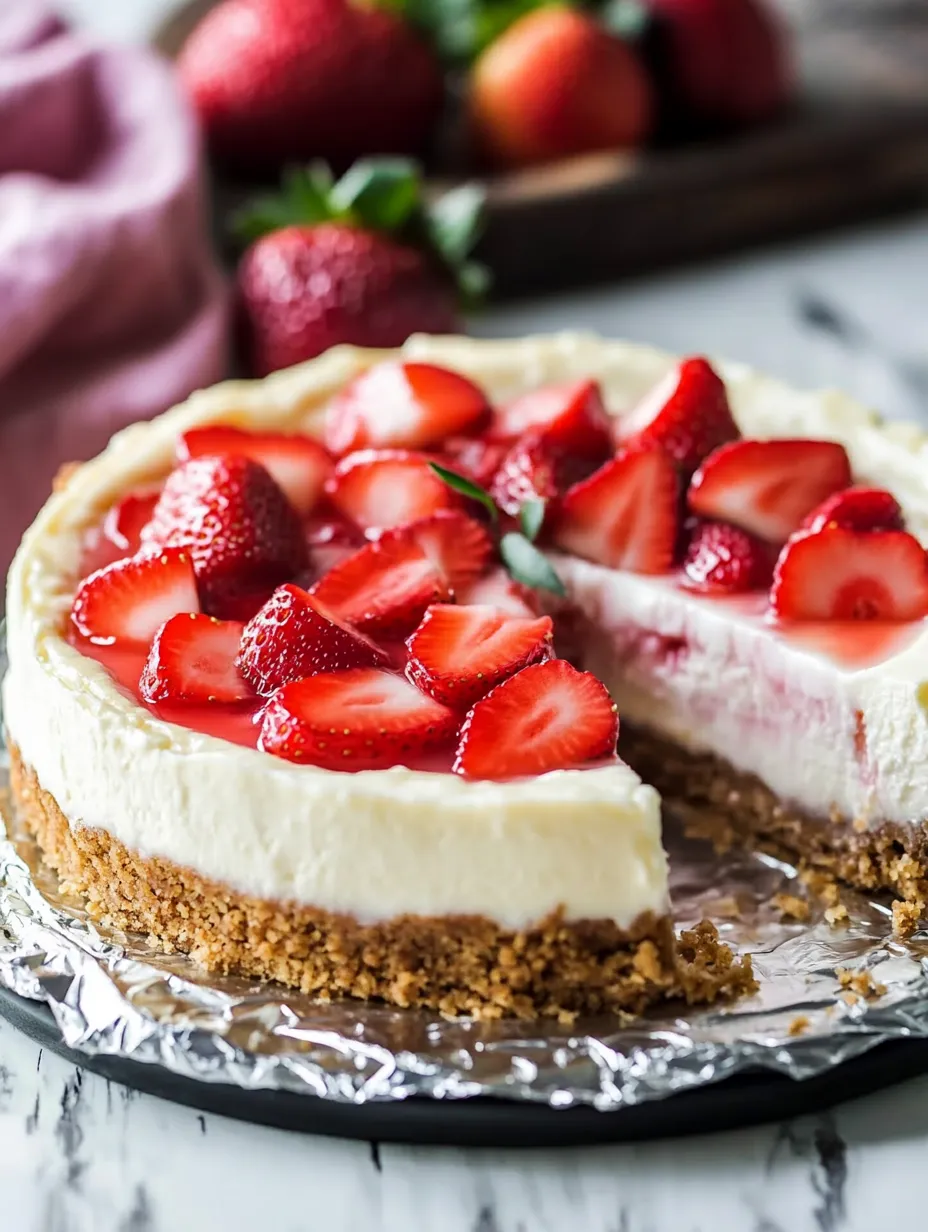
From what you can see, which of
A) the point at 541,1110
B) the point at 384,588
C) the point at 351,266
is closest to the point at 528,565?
the point at 384,588

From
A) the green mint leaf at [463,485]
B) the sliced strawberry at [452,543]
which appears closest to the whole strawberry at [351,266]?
the green mint leaf at [463,485]

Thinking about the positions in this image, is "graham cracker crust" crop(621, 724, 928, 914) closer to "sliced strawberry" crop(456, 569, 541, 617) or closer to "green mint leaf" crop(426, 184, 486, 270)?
"sliced strawberry" crop(456, 569, 541, 617)

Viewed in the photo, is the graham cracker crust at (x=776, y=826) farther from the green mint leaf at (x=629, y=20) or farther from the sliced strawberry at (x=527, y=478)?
the green mint leaf at (x=629, y=20)

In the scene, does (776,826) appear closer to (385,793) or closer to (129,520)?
(385,793)

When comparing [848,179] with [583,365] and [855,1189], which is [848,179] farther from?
[855,1189]

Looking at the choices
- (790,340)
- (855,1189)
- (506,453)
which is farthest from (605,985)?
(790,340)

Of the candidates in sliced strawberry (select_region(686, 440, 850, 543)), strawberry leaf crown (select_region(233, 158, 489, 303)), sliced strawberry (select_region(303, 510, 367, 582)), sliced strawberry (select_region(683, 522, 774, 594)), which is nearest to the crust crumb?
sliced strawberry (select_region(683, 522, 774, 594))

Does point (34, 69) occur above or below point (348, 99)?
above
